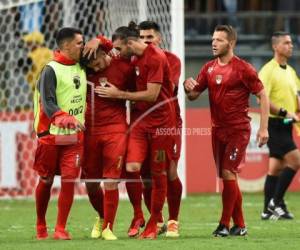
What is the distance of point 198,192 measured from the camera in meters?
17.6

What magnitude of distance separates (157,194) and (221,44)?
4.99 ft

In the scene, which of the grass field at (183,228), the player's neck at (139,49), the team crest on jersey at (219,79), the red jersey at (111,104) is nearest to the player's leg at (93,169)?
the red jersey at (111,104)

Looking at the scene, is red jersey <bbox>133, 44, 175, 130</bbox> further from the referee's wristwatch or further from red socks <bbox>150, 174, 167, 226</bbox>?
the referee's wristwatch

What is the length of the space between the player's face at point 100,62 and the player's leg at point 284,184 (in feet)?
12.7

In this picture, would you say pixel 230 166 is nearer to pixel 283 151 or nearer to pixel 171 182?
pixel 171 182

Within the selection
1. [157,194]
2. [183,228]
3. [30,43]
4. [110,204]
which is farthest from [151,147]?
[30,43]

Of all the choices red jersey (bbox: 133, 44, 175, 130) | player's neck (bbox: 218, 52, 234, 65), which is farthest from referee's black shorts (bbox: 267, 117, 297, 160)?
red jersey (bbox: 133, 44, 175, 130)

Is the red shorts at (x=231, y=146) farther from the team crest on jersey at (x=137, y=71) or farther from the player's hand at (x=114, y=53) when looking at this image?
the player's hand at (x=114, y=53)

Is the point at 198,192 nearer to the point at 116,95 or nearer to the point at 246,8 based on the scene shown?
the point at 246,8

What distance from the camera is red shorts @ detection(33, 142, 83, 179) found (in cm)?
1019

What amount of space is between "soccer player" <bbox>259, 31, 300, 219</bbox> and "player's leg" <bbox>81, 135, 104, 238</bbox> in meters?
3.32

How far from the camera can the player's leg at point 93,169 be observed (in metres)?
10.4

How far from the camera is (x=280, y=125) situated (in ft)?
45.3

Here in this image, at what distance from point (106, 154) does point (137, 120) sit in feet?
1.39
